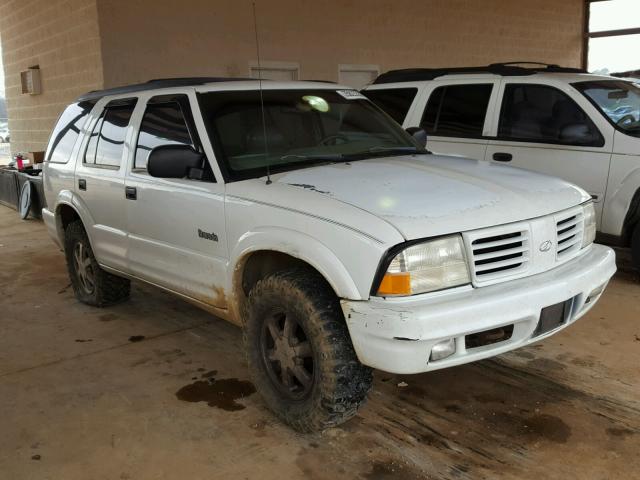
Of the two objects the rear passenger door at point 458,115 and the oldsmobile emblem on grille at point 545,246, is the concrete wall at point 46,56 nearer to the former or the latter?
the rear passenger door at point 458,115

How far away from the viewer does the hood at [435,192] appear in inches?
112

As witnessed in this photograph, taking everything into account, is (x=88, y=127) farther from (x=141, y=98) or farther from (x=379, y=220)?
(x=379, y=220)

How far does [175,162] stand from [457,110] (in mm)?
3721

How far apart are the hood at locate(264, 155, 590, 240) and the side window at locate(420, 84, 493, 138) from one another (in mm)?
2731

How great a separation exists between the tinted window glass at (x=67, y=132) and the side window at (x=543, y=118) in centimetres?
376

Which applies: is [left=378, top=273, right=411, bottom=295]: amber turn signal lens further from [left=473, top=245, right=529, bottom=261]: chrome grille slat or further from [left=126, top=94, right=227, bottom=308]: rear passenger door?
[left=126, top=94, right=227, bottom=308]: rear passenger door

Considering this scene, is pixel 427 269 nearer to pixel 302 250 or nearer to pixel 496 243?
pixel 496 243

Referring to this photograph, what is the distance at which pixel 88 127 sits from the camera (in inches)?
201

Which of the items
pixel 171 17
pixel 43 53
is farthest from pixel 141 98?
pixel 43 53

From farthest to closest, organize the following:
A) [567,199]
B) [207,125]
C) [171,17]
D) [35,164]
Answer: [35,164], [171,17], [207,125], [567,199]

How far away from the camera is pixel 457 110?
256 inches

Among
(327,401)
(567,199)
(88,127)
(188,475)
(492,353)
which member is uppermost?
(88,127)

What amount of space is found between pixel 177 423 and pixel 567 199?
7.72ft

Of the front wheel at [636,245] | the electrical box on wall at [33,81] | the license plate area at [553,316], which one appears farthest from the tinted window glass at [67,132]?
the electrical box on wall at [33,81]
